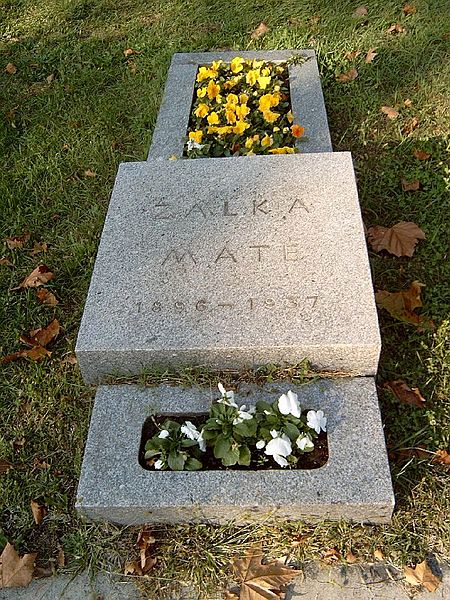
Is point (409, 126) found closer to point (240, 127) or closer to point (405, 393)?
point (240, 127)

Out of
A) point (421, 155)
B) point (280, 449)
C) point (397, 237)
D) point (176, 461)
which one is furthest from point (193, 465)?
Result: point (421, 155)

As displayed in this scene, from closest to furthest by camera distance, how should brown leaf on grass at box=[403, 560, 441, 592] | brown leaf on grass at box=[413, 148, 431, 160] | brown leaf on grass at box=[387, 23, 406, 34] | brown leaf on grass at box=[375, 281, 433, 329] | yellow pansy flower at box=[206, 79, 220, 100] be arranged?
1. brown leaf on grass at box=[403, 560, 441, 592]
2. brown leaf on grass at box=[375, 281, 433, 329]
3. brown leaf on grass at box=[413, 148, 431, 160]
4. yellow pansy flower at box=[206, 79, 220, 100]
5. brown leaf on grass at box=[387, 23, 406, 34]

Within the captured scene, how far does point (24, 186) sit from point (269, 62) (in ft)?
6.08

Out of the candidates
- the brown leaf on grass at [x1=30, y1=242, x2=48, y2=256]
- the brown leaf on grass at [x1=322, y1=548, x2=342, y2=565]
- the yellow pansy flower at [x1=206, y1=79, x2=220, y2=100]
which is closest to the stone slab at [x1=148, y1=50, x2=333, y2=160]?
the yellow pansy flower at [x1=206, y1=79, x2=220, y2=100]

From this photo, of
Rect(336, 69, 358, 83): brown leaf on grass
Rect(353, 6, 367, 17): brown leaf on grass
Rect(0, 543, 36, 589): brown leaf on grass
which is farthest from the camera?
Rect(353, 6, 367, 17): brown leaf on grass

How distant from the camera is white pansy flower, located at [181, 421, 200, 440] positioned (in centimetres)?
227

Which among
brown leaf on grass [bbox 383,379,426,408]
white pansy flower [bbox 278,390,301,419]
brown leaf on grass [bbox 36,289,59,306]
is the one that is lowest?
brown leaf on grass [bbox 383,379,426,408]

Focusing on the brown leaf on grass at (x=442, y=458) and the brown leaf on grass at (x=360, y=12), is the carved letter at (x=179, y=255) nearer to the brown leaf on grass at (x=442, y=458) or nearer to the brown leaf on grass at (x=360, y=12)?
the brown leaf on grass at (x=442, y=458)

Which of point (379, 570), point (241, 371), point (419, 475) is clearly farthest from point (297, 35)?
point (379, 570)

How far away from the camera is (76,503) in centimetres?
220

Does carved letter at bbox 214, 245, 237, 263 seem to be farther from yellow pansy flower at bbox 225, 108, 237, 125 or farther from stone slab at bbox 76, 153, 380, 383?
yellow pansy flower at bbox 225, 108, 237, 125

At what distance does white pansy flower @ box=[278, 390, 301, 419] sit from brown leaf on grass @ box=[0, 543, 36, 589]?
1017 millimetres

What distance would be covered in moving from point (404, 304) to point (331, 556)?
1225mm

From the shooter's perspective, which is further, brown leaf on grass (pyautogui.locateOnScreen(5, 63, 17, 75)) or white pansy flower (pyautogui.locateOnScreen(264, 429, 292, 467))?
brown leaf on grass (pyautogui.locateOnScreen(5, 63, 17, 75))
